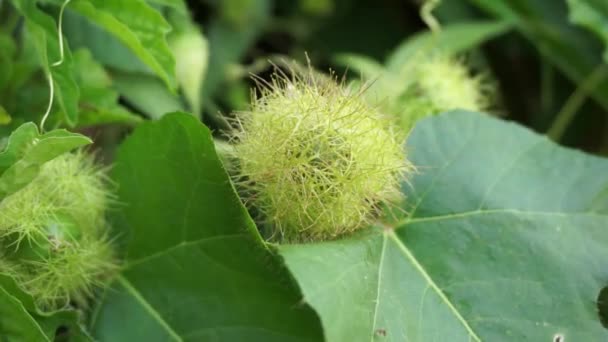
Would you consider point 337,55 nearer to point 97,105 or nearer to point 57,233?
point 97,105

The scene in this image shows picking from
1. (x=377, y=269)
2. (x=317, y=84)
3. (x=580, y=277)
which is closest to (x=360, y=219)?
(x=377, y=269)

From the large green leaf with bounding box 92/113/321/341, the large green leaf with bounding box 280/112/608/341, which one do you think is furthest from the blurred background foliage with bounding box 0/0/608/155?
the large green leaf with bounding box 280/112/608/341

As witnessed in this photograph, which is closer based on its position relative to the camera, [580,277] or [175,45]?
[580,277]

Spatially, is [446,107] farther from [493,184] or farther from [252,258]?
[252,258]

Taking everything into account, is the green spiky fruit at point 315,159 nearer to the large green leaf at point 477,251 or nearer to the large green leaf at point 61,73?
the large green leaf at point 477,251

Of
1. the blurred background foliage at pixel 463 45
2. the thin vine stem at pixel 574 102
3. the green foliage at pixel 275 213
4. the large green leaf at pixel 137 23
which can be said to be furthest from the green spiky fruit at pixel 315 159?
the thin vine stem at pixel 574 102
